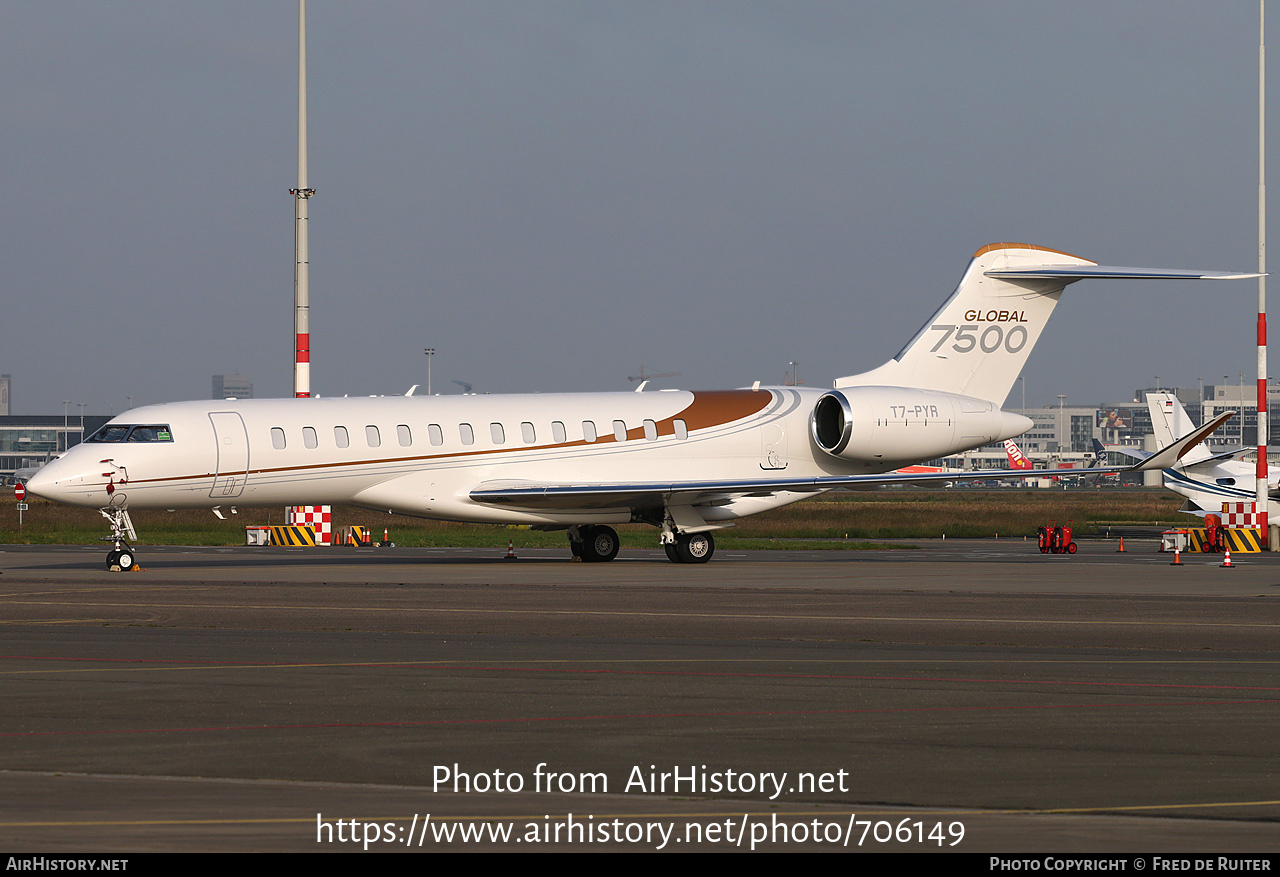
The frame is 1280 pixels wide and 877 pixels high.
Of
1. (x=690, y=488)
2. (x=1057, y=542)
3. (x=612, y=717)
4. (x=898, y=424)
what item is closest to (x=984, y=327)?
(x=898, y=424)

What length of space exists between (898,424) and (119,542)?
16053mm

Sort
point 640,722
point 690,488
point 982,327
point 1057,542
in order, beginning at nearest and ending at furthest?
1. point 640,722
2. point 690,488
3. point 982,327
4. point 1057,542

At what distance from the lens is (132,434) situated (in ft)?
87.2

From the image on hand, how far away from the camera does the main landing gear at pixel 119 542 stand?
26094 millimetres

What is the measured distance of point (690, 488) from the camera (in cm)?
2891

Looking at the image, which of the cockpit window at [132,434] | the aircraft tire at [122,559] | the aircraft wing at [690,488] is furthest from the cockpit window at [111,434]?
the aircraft wing at [690,488]

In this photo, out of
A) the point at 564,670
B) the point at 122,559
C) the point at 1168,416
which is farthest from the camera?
the point at 1168,416

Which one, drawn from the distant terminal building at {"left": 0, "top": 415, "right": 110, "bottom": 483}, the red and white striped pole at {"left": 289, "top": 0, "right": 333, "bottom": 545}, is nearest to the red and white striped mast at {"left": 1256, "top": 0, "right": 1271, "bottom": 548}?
the red and white striped pole at {"left": 289, "top": 0, "right": 333, "bottom": 545}

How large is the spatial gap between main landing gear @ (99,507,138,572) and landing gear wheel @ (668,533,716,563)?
35.8 feet

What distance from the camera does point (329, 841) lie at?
607cm

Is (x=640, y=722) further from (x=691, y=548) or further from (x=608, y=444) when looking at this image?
(x=691, y=548)

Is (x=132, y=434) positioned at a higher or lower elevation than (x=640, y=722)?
lower

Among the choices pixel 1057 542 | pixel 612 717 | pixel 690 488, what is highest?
pixel 612 717

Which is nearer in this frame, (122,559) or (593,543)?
(122,559)
